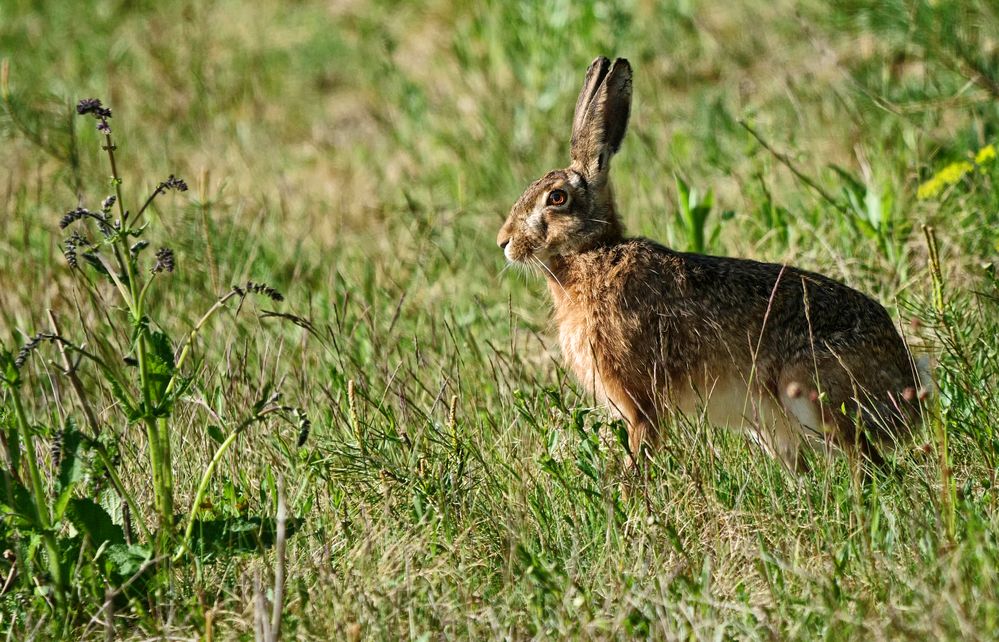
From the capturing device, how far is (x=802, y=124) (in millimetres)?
6395

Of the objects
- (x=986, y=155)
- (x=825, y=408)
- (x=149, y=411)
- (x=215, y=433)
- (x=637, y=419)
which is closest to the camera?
(x=149, y=411)

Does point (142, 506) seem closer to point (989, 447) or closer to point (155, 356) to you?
point (155, 356)

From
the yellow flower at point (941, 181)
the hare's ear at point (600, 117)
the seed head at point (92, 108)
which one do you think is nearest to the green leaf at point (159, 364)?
the seed head at point (92, 108)

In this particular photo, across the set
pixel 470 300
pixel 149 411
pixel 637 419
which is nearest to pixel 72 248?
pixel 149 411

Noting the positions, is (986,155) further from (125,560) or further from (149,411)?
(125,560)

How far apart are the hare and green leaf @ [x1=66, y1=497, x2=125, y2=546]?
65.8 inches

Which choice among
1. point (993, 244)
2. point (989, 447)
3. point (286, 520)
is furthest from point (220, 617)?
point (993, 244)

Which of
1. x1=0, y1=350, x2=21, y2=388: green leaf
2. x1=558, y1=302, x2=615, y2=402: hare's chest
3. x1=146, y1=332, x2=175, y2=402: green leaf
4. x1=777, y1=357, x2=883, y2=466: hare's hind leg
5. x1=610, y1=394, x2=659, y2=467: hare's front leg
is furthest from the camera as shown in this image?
x1=558, y1=302, x2=615, y2=402: hare's chest

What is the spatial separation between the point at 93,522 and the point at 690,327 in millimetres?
2108

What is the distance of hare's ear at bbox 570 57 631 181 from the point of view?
4.73m

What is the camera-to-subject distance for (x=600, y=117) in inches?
187

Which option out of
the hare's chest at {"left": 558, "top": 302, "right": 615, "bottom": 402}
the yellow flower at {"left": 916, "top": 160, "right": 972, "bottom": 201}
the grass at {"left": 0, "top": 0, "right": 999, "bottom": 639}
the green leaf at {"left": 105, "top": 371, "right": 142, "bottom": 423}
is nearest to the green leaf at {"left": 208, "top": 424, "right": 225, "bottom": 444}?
the grass at {"left": 0, "top": 0, "right": 999, "bottom": 639}

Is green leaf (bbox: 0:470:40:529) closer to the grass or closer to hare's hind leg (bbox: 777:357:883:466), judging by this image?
the grass

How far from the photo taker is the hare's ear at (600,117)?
186 inches
